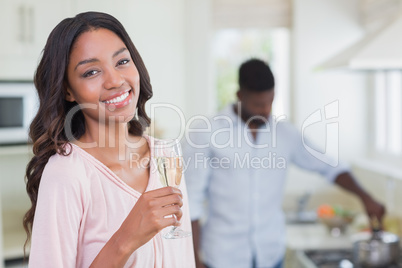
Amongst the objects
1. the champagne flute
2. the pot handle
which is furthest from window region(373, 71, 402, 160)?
the champagne flute

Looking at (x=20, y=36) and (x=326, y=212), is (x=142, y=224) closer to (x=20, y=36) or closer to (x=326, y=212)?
(x=20, y=36)

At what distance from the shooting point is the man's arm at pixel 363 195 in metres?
1.81

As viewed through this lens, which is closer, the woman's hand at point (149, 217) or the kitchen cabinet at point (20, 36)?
the woman's hand at point (149, 217)

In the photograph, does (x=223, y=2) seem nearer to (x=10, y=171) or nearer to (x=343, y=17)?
(x=343, y=17)

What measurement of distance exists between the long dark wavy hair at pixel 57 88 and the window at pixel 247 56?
112 inches

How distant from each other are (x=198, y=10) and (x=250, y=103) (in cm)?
164

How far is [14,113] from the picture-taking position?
7.47 feet

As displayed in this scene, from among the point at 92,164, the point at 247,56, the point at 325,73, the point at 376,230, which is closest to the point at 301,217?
the point at 325,73

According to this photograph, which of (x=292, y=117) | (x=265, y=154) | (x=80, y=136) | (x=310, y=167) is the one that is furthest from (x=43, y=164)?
(x=292, y=117)

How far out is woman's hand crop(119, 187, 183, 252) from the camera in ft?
2.24

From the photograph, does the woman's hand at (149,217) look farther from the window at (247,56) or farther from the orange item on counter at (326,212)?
the window at (247,56)

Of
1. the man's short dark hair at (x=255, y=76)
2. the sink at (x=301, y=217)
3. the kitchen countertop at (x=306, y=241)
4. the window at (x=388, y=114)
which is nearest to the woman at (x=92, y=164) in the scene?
the man's short dark hair at (x=255, y=76)

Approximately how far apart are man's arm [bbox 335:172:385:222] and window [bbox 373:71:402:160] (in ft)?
4.16

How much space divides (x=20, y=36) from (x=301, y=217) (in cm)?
200
